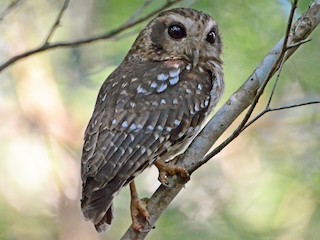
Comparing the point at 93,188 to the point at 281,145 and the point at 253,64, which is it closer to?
the point at 253,64

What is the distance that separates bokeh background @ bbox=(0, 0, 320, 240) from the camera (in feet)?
19.5

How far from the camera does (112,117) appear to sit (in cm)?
417

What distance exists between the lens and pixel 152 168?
6102mm

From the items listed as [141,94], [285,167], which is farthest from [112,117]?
[285,167]

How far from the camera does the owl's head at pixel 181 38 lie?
4594 millimetres

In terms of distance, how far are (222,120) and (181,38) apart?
81 cm

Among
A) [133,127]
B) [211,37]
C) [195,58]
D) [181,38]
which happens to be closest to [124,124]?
[133,127]

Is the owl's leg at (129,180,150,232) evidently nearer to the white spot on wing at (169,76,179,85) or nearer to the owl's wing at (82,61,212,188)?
the owl's wing at (82,61,212,188)

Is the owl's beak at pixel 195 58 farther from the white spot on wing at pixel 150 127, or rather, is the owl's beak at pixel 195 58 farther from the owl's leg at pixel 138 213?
the owl's leg at pixel 138 213

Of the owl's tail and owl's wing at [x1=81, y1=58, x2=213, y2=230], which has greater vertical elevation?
owl's wing at [x1=81, y1=58, x2=213, y2=230]

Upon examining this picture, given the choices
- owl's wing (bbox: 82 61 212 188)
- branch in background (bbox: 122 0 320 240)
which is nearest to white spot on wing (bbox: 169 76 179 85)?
owl's wing (bbox: 82 61 212 188)

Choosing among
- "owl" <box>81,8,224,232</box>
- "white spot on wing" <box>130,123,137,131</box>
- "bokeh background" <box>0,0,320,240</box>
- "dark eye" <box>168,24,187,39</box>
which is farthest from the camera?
"bokeh background" <box>0,0,320,240</box>

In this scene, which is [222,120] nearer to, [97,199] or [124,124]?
[124,124]

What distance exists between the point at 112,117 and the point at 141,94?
0.21 metres
